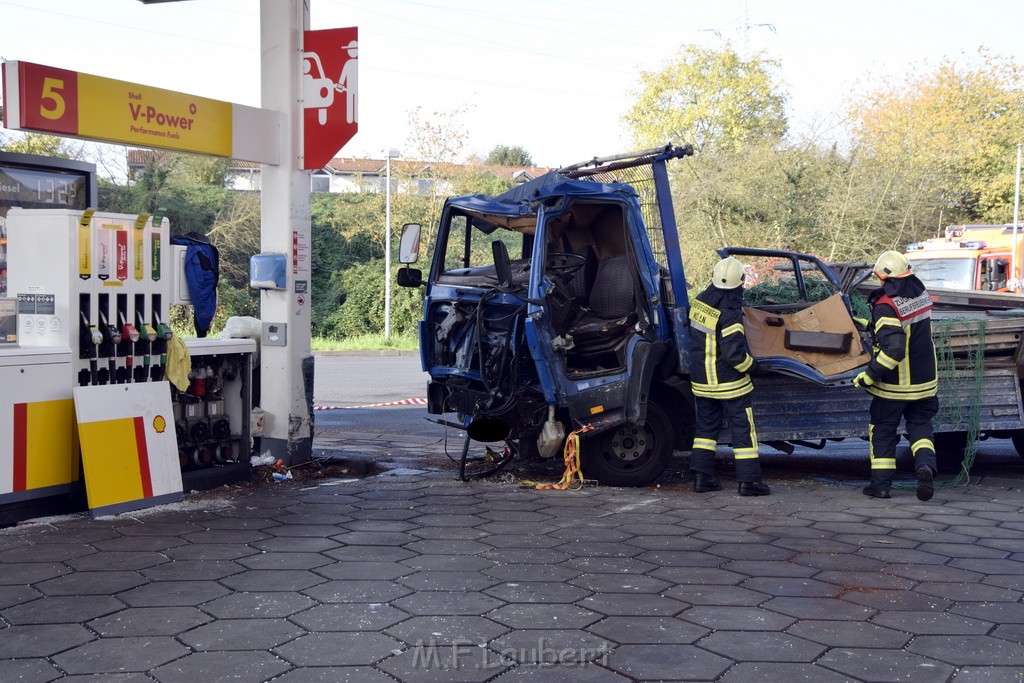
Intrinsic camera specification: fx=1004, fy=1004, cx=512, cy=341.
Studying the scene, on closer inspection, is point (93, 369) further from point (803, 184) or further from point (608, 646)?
point (803, 184)

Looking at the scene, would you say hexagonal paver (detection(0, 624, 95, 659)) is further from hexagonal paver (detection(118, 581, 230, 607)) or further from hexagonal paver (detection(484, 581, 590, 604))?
hexagonal paver (detection(484, 581, 590, 604))

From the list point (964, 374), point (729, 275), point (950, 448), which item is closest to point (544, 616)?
point (729, 275)

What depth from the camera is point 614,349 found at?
7.73 m

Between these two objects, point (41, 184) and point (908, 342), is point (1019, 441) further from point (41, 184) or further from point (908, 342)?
point (41, 184)

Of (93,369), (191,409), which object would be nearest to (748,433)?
(191,409)

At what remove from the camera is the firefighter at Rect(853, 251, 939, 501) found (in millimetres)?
7109

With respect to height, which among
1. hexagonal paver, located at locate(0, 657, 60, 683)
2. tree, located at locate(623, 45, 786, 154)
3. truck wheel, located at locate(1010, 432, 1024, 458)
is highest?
tree, located at locate(623, 45, 786, 154)

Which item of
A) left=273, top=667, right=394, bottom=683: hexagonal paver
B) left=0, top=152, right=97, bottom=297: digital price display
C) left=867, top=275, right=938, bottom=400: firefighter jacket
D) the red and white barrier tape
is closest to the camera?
left=273, top=667, right=394, bottom=683: hexagonal paver

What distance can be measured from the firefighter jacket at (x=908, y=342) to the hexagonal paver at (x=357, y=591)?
404cm

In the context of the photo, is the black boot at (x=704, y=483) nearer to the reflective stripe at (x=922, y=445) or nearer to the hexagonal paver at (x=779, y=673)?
the reflective stripe at (x=922, y=445)

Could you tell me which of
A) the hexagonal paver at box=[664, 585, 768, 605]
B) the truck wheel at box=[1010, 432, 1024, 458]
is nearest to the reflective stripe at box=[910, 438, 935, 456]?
Answer: the truck wheel at box=[1010, 432, 1024, 458]

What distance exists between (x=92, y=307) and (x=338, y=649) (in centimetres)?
358

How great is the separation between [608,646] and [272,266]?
16.4 ft

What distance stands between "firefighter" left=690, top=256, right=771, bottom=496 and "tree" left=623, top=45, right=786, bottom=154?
3453 cm
